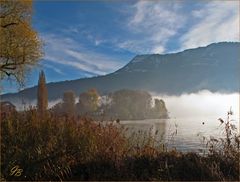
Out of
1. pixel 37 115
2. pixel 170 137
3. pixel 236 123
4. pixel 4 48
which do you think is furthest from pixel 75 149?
pixel 4 48

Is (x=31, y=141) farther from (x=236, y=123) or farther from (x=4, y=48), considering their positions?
(x=4, y=48)

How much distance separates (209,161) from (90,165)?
83.0 inches

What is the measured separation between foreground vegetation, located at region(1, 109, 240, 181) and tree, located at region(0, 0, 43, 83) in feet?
47.0

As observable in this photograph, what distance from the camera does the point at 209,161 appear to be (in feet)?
23.5

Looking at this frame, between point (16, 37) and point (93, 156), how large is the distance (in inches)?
633

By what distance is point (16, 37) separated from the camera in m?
22.0

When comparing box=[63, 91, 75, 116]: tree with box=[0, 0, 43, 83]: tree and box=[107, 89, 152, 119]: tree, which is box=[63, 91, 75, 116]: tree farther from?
box=[0, 0, 43, 83]: tree

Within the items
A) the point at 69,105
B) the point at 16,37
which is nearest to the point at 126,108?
the point at 16,37

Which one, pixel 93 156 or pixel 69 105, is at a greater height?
pixel 69 105

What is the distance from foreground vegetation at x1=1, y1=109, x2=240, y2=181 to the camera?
6.88 meters

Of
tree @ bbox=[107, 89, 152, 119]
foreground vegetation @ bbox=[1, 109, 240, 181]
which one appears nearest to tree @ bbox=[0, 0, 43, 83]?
tree @ bbox=[107, 89, 152, 119]

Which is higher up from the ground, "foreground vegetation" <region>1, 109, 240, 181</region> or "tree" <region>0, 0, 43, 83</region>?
"tree" <region>0, 0, 43, 83</region>

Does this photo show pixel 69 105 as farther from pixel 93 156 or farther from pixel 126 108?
pixel 126 108

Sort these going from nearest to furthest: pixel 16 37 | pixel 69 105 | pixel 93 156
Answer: pixel 93 156 < pixel 69 105 < pixel 16 37
